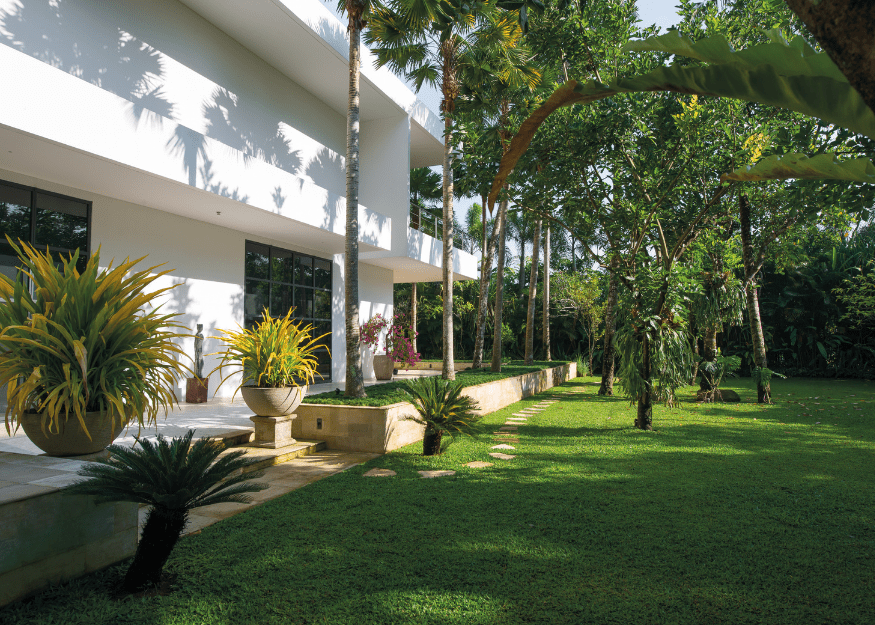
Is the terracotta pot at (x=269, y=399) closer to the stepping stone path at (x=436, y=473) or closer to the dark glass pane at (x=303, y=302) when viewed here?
the stepping stone path at (x=436, y=473)

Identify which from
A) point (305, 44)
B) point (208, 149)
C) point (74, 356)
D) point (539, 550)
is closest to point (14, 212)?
point (208, 149)

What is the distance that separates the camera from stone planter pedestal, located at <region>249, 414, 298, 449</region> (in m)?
6.23

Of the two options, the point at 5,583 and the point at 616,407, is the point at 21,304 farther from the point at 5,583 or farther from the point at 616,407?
the point at 616,407

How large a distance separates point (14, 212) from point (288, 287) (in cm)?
571

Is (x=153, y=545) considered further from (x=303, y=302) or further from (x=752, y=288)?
(x=752, y=288)

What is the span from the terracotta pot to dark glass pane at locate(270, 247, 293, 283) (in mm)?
6405

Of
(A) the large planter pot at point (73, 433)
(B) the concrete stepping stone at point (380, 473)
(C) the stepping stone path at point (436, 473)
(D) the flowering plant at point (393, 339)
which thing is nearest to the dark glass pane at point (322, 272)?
(D) the flowering plant at point (393, 339)

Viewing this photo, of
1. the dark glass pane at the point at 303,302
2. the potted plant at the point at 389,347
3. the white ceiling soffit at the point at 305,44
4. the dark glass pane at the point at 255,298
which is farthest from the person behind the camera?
the potted plant at the point at 389,347

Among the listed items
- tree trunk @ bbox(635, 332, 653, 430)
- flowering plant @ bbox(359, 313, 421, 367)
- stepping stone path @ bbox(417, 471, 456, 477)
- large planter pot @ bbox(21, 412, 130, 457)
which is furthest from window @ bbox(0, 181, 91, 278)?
tree trunk @ bbox(635, 332, 653, 430)

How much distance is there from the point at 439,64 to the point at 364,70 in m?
1.77

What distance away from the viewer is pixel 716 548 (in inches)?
138

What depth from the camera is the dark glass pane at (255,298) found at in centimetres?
1145

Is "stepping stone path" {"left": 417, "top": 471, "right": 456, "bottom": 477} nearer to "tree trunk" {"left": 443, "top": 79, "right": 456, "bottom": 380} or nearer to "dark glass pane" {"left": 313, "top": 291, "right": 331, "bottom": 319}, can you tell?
"tree trunk" {"left": 443, "top": 79, "right": 456, "bottom": 380}

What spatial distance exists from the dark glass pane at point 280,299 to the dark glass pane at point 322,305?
3.35ft
